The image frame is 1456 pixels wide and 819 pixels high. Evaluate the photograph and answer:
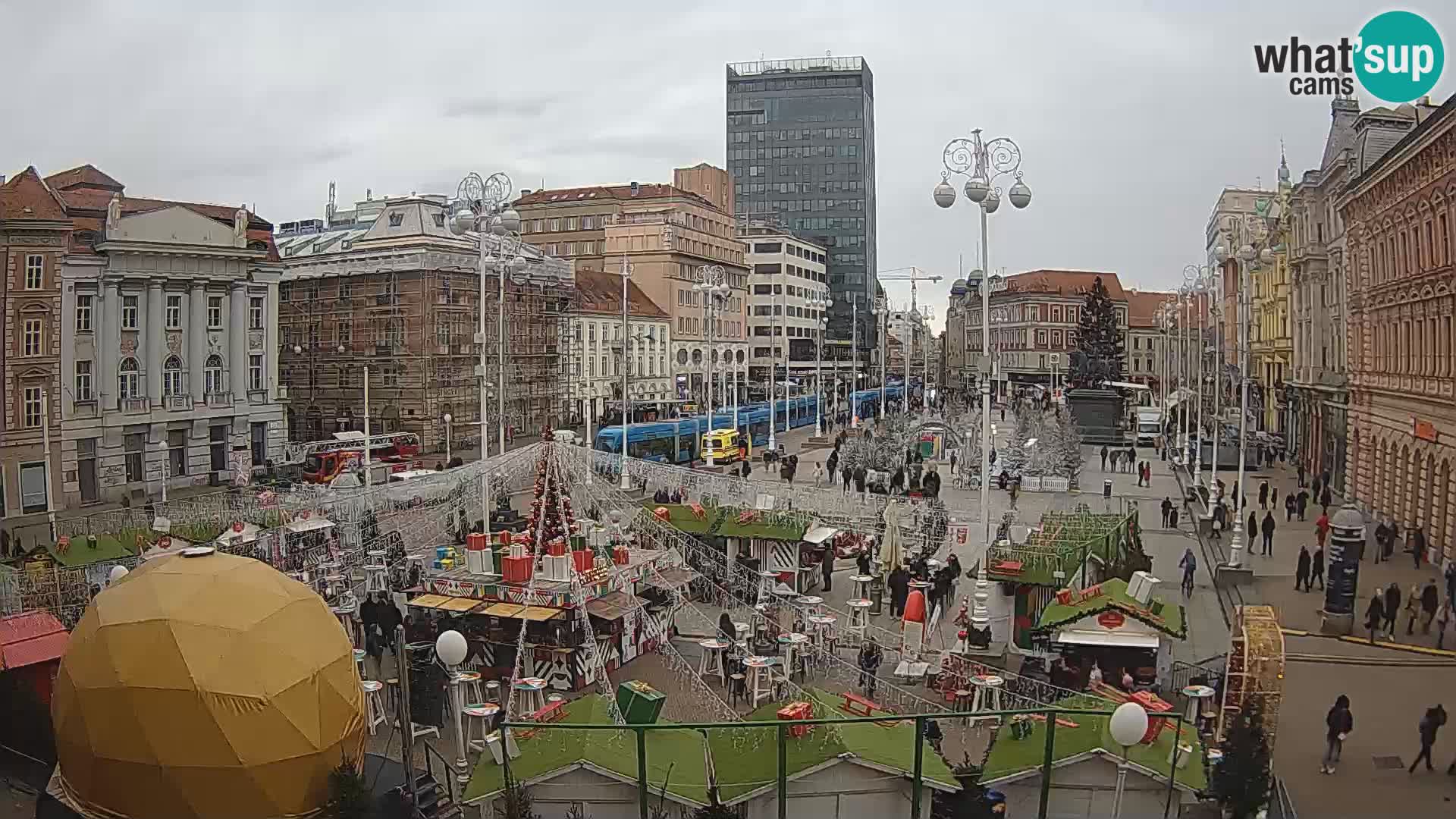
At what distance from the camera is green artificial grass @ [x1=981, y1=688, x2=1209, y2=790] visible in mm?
10859

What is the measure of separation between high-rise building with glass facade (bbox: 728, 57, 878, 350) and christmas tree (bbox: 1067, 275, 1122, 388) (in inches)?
2280

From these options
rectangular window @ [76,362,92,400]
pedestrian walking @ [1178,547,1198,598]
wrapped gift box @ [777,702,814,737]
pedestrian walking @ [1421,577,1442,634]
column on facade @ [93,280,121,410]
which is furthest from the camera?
column on facade @ [93,280,121,410]

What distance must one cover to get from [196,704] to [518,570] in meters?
8.72

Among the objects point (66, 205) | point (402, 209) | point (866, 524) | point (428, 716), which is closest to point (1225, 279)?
point (402, 209)

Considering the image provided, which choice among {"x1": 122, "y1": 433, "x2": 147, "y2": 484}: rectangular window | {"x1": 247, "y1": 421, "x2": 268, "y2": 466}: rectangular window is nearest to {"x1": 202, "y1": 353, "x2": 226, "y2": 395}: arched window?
{"x1": 247, "y1": 421, "x2": 268, "y2": 466}: rectangular window

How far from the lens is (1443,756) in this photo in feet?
45.9

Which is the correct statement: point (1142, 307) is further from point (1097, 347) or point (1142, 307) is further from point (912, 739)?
point (912, 739)

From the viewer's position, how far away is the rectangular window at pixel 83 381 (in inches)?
1378

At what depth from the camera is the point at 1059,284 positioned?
116 m

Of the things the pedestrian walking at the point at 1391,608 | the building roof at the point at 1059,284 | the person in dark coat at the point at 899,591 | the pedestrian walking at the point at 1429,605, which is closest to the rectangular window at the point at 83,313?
the person in dark coat at the point at 899,591

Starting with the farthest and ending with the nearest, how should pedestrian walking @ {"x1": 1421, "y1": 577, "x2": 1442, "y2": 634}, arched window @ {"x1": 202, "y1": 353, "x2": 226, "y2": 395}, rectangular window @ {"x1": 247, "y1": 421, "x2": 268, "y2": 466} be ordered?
rectangular window @ {"x1": 247, "y1": 421, "x2": 268, "y2": 466} → arched window @ {"x1": 202, "y1": 353, "x2": 226, "y2": 395} → pedestrian walking @ {"x1": 1421, "y1": 577, "x2": 1442, "y2": 634}

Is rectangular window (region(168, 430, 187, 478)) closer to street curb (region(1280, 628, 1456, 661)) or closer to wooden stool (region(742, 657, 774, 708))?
wooden stool (region(742, 657, 774, 708))

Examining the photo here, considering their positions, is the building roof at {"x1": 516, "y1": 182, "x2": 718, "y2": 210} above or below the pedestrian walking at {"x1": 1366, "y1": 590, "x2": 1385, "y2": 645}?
above

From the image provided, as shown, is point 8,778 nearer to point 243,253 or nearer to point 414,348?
point 243,253
